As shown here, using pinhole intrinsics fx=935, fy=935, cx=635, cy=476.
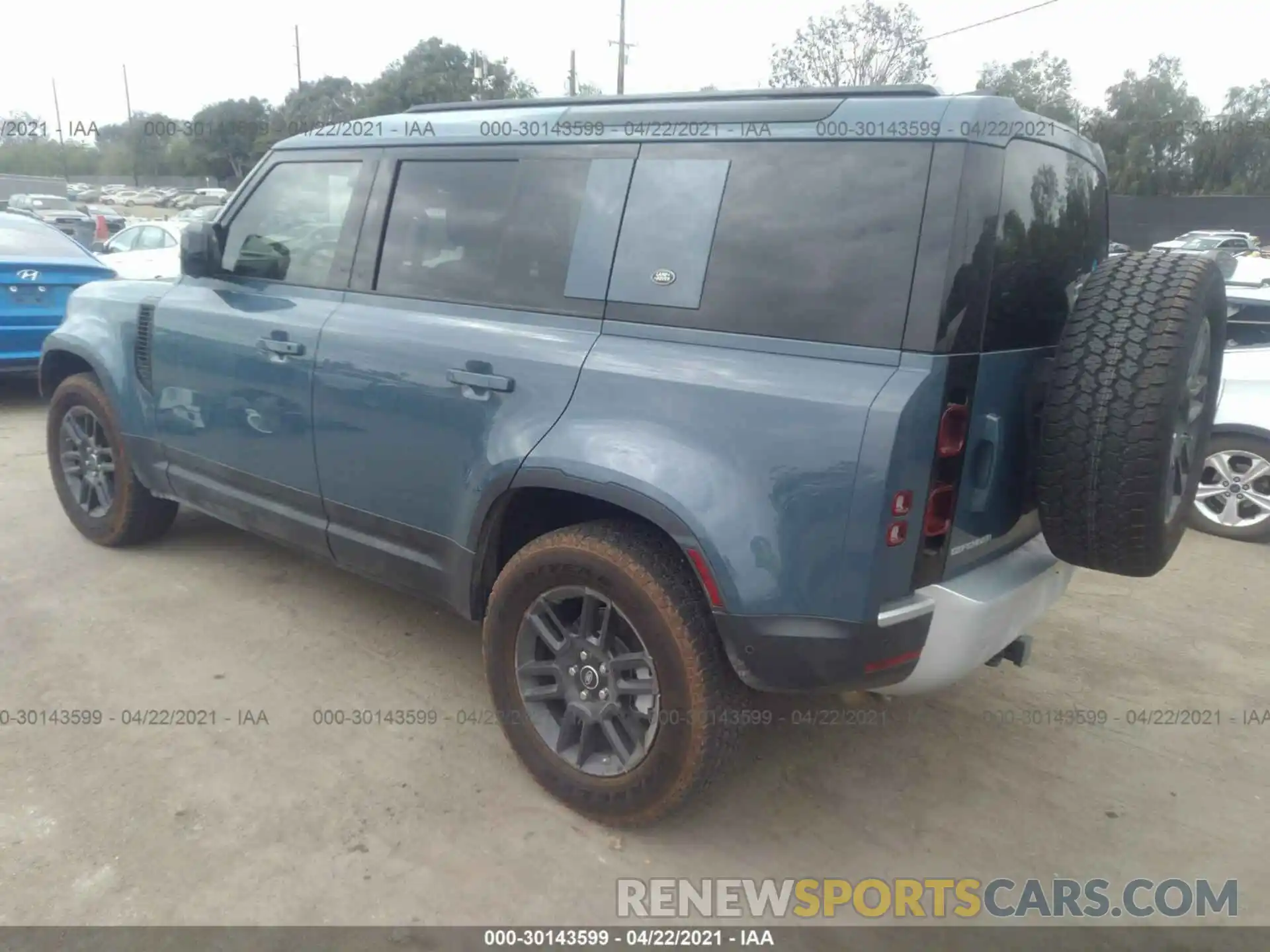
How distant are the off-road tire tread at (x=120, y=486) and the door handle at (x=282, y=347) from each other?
128 cm

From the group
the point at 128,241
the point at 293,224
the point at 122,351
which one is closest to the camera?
the point at 293,224

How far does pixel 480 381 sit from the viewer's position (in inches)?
113

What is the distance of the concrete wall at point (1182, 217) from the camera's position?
105ft

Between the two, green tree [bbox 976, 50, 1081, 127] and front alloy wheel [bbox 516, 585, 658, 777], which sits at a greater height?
green tree [bbox 976, 50, 1081, 127]

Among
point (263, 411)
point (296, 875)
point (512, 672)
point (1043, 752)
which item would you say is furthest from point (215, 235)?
point (1043, 752)

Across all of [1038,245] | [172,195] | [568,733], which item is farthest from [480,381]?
[172,195]

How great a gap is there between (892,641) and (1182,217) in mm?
36819

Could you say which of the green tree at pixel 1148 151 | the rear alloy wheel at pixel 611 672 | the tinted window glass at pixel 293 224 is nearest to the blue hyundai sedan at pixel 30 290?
the tinted window glass at pixel 293 224

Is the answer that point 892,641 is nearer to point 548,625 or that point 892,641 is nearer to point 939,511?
point 939,511

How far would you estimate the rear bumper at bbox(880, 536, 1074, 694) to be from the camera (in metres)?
2.42

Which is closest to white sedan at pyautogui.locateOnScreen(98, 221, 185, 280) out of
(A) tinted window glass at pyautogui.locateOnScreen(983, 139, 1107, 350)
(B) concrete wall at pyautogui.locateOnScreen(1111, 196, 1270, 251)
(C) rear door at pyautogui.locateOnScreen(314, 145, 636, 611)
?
(C) rear door at pyautogui.locateOnScreen(314, 145, 636, 611)

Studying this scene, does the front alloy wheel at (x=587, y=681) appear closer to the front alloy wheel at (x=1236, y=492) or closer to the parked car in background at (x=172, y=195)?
the front alloy wheel at (x=1236, y=492)

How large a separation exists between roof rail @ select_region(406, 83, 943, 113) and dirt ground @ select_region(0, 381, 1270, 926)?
213 centimetres

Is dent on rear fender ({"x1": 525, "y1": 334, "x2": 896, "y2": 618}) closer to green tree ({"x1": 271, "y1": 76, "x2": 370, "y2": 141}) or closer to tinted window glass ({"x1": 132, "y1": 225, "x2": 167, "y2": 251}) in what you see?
tinted window glass ({"x1": 132, "y1": 225, "x2": 167, "y2": 251})
